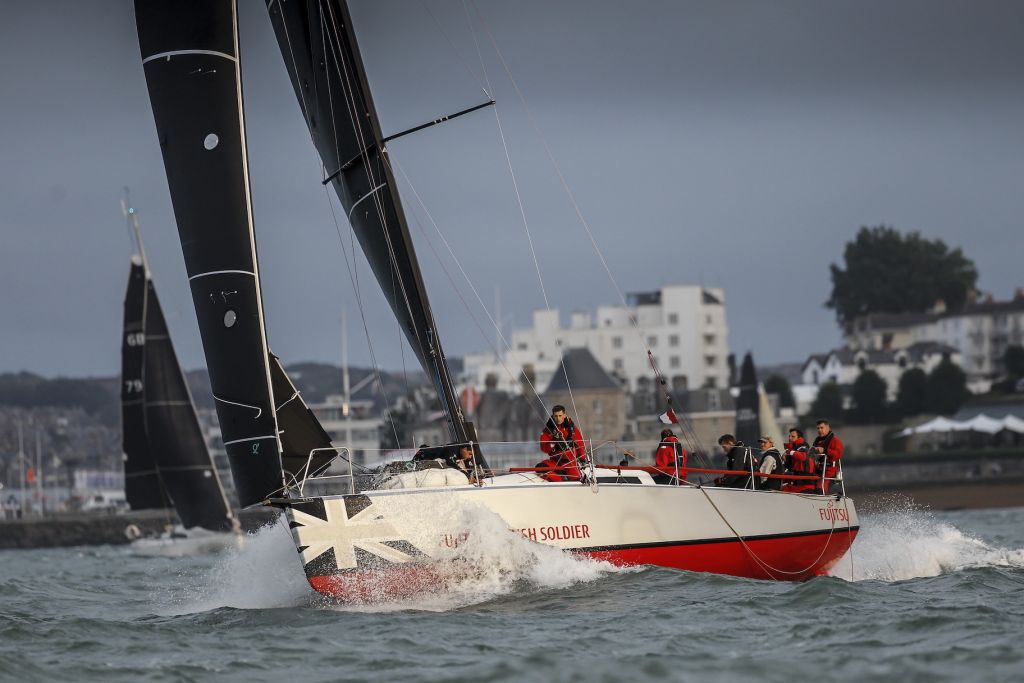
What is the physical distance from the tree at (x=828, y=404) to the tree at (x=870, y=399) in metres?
1.53

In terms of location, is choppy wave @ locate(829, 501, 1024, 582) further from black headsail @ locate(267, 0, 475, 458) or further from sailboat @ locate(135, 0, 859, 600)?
black headsail @ locate(267, 0, 475, 458)

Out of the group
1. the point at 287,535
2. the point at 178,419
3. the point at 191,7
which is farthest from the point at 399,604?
the point at 178,419

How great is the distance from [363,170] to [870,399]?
8134 cm

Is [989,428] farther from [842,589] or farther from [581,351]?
[842,589]

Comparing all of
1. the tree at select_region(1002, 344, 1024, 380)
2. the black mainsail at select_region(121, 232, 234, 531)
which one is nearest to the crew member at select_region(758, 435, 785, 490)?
the black mainsail at select_region(121, 232, 234, 531)

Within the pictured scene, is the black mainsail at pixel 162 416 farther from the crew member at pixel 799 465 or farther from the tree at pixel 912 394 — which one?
the tree at pixel 912 394

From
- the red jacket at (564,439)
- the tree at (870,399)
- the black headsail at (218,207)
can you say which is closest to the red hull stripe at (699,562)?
the red jacket at (564,439)

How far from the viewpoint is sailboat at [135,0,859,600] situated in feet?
50.6

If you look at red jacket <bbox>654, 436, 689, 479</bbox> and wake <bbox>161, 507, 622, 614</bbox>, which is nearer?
wake <bbox>161, 507, 622, 614</bbox>

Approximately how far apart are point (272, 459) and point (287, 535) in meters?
1.14

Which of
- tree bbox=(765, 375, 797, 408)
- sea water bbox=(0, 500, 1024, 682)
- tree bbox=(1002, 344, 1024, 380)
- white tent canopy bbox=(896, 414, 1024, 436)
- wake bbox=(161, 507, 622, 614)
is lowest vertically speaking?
sea water bbox=(0, 500, 1024, 682)

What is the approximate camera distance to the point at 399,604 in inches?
614

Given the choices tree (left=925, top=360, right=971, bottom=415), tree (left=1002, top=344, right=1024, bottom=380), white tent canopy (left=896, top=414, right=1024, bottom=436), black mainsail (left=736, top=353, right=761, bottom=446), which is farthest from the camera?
tree (left=1002, top=344, right=1024, bottom=380)

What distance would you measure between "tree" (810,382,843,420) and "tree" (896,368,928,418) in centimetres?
353
